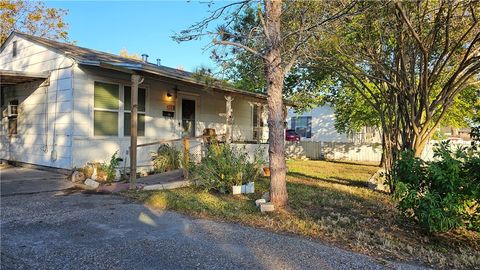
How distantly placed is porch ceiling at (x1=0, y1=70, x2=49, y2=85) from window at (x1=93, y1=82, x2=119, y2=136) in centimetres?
158

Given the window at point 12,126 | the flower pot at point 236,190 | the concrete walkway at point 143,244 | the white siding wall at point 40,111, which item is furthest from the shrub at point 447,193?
the window at point 12,126

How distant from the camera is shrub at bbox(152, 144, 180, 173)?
10344 mm

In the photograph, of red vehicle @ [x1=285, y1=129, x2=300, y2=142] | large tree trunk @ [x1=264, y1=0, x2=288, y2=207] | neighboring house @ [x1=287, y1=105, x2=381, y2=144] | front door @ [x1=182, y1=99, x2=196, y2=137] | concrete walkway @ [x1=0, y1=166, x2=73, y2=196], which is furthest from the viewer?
neighboring house @ [x1=287, y1=105, x2=381, y2=144]

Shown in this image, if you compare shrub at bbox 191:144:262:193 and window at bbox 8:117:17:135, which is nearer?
shrub at bbox 191:144:262:193

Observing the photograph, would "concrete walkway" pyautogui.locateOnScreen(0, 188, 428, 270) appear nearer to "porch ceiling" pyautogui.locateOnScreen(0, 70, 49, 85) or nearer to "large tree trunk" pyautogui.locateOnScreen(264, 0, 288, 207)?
"large tree trunk" pyautogui.locateOnScreen(264, 0, 288, 207)

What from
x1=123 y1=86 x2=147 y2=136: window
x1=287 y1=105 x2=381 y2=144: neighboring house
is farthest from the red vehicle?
x1=123 y1=86 x2=147 y2=136: window

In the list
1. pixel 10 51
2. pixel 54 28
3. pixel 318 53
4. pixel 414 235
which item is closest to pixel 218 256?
pixel 414 235

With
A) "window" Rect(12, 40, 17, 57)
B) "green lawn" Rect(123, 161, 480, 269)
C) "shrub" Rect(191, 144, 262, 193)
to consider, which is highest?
"window" Rect(12, 40, 17, 57)

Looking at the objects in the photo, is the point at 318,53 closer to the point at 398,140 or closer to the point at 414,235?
the point at 398,140

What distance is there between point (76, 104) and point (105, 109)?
79 cm

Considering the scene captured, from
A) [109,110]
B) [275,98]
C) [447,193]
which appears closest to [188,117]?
[109,110]

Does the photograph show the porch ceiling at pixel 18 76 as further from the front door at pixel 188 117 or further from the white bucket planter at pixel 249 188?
the white bucket planter at pixel 249 188

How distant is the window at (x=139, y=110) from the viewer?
33.0 ft

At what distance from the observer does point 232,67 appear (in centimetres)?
688
